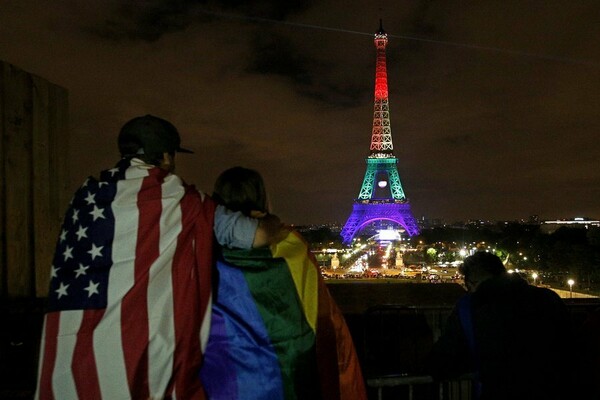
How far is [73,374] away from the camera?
6.32 ft

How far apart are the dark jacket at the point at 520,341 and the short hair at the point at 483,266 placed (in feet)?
0.55

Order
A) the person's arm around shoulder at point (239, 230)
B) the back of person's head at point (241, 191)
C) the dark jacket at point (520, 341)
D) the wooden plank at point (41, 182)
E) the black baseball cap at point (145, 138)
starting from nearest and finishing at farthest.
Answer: the person's arm around shoulder at point (239, 230) < the black baseball cap at point (145, 138) < the back of person's head at point (241, 191) < the dark jacket at point (520, 341) < the wooden plank at point (41, 182)

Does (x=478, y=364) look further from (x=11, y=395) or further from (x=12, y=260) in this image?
(x=12, y=260)

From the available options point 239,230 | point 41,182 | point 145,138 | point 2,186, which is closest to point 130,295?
point 239,230

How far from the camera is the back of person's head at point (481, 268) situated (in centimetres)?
303

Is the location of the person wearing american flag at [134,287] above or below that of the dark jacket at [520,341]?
above

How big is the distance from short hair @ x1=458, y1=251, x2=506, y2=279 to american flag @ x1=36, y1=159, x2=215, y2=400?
179cm

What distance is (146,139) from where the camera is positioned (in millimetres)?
2252

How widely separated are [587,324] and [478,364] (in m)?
0.68

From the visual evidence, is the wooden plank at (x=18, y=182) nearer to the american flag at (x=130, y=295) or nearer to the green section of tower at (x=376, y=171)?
the american flag at (x=130, y=295)

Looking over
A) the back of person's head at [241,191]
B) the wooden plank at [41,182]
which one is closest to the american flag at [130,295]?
the back of person's head at [241,191]

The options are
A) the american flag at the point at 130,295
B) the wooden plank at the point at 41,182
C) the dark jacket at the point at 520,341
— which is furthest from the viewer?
the wooden plank at the point at 41,182

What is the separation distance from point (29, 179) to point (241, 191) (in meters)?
2.02

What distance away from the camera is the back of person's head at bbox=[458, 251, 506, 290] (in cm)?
303
